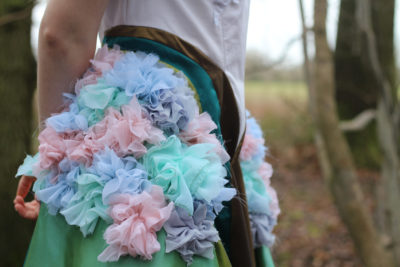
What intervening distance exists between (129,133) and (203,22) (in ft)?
1.28

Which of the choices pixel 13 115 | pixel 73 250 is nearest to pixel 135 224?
pixel 73 250

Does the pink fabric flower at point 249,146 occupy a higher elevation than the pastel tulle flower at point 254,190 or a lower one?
higher

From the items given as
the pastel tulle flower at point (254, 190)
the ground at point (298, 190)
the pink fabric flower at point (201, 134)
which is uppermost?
the pink fabric flower at point (201, 134)

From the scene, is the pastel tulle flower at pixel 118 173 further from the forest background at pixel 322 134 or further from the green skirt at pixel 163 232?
the forest background at pixel 322 134

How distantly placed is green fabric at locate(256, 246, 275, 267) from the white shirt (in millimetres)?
543

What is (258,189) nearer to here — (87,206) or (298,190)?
(87,206)

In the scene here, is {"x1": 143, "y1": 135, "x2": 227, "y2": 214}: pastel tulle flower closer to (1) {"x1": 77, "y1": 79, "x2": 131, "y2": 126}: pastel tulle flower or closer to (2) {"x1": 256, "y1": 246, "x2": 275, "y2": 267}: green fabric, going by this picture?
(1) {"x1": 77, "y1": 79, "x2": 131, "y2": 126}: pastel tulle flower

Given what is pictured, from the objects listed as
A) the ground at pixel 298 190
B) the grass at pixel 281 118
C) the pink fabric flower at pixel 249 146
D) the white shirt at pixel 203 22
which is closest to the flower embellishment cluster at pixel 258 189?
the pink fabric flower at pixel 249 146

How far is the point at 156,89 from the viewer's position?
116cm

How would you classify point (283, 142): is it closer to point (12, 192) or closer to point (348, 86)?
point (348, 86)

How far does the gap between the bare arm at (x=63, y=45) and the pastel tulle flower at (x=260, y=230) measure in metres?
0.77

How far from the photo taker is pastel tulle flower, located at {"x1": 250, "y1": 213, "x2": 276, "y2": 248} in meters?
1.58

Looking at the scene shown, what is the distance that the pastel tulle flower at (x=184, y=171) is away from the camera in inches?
42.8

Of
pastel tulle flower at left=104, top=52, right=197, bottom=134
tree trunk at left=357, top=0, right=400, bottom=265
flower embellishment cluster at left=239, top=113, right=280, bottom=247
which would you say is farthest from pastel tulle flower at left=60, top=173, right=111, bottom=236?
tree trunk at left=357, top=0, right=400, bottom=265
